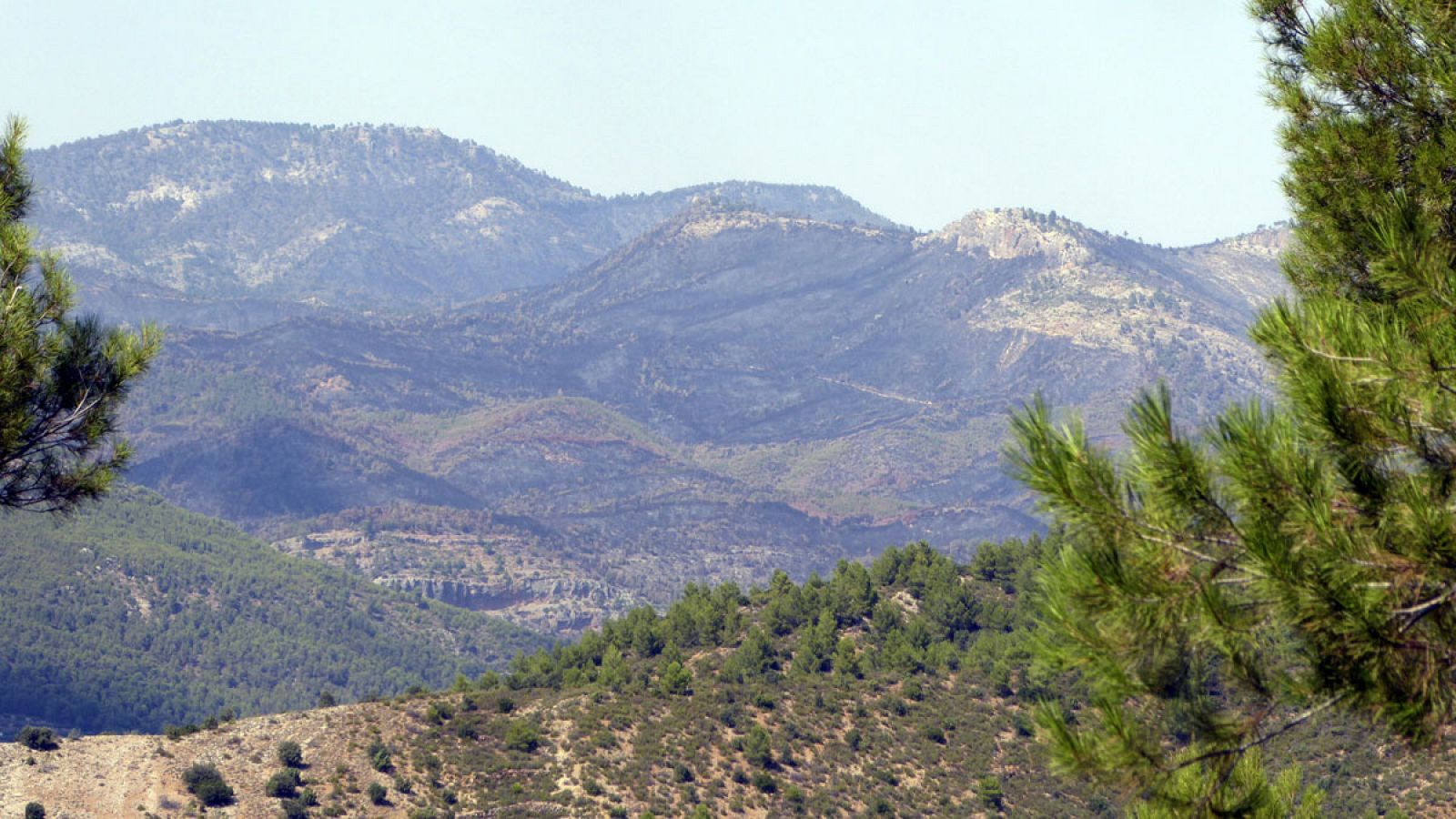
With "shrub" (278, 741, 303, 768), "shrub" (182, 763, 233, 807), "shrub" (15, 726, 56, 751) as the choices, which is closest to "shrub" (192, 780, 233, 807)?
"shrub" (182, 763, 233, 807)

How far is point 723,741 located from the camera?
268ft

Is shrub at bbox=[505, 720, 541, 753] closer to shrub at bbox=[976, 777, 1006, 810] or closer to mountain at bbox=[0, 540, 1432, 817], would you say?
mountain at bbox=[0, 540, 1432, 817]

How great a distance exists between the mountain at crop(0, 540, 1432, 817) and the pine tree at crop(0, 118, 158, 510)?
1553 inches

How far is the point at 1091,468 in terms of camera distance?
49.0 ft

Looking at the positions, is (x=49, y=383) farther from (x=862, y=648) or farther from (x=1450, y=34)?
(x=862, y=648)

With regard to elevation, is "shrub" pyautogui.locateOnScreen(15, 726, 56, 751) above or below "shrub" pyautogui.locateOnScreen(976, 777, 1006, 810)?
above

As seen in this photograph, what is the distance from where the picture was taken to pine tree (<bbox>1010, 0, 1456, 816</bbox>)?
1396cm

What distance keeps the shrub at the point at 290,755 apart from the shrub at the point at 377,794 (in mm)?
3711

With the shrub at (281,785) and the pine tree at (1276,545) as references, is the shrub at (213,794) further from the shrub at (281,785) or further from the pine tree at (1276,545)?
the pine tree at (1276,545)

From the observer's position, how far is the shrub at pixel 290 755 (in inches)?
2822

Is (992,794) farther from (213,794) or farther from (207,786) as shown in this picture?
(207,786)

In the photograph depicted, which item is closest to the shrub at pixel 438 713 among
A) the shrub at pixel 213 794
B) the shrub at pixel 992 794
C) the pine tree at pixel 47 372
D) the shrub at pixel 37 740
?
the shrub at pixel 213 794

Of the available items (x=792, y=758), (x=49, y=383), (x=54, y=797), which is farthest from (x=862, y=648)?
(x=49, y=383)

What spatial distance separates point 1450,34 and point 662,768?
65.2m
